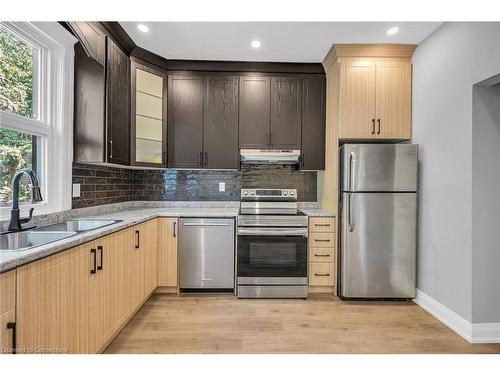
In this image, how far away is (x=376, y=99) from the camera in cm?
289

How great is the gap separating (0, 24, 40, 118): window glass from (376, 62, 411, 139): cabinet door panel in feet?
10.3

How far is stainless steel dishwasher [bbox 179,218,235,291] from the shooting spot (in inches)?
112

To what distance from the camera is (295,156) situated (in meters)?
3.23

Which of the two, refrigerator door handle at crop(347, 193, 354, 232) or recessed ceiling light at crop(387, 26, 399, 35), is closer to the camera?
recessed ceiling light at crop(387, 26, 399, 35)

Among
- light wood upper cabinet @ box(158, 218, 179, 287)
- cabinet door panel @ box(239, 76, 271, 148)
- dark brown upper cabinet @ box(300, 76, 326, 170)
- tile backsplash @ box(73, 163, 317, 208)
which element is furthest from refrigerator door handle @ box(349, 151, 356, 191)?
light wood upper cabinet @ box(158, 218, 179, 287)

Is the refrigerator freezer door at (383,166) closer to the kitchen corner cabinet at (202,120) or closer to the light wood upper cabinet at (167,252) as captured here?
the kitchen corner cabinet at (202,120)

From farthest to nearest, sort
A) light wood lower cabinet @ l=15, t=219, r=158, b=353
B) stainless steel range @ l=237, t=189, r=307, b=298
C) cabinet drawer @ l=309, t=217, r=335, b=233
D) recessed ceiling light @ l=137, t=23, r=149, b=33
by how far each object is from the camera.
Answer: cabinet drawer @ l=309, t=217, r=335, b=233
stainless steel range @ l=237, t=189, r=307, b=298
recessed ceiling light @ l=137, t=23, r=149, b=33
light wood lower cabinet @ l=15, t=219, r=158, b=353

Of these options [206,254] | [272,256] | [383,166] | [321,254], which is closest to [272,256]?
[272,256]

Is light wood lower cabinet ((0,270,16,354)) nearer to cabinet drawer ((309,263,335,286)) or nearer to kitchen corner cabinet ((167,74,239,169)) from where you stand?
kitchen corner cabinet ((167,74,239,169))

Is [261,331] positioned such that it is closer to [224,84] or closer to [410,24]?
[224,84]

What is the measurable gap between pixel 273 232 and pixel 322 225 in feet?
1.80
